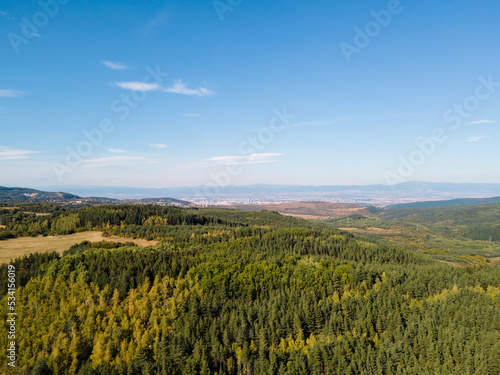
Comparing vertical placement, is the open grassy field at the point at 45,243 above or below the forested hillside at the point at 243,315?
above

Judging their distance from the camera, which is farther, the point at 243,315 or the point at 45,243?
the point at 45,243

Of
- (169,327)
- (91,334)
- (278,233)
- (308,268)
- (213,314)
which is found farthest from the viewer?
(278,233)

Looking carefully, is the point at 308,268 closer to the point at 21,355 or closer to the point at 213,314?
the point at 213,314

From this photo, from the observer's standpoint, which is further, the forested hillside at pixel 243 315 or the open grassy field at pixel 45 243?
the open grassy field at pixel 45 243

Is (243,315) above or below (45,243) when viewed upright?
below

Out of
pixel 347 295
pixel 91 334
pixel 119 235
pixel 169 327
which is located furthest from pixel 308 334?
pixel 119 235
